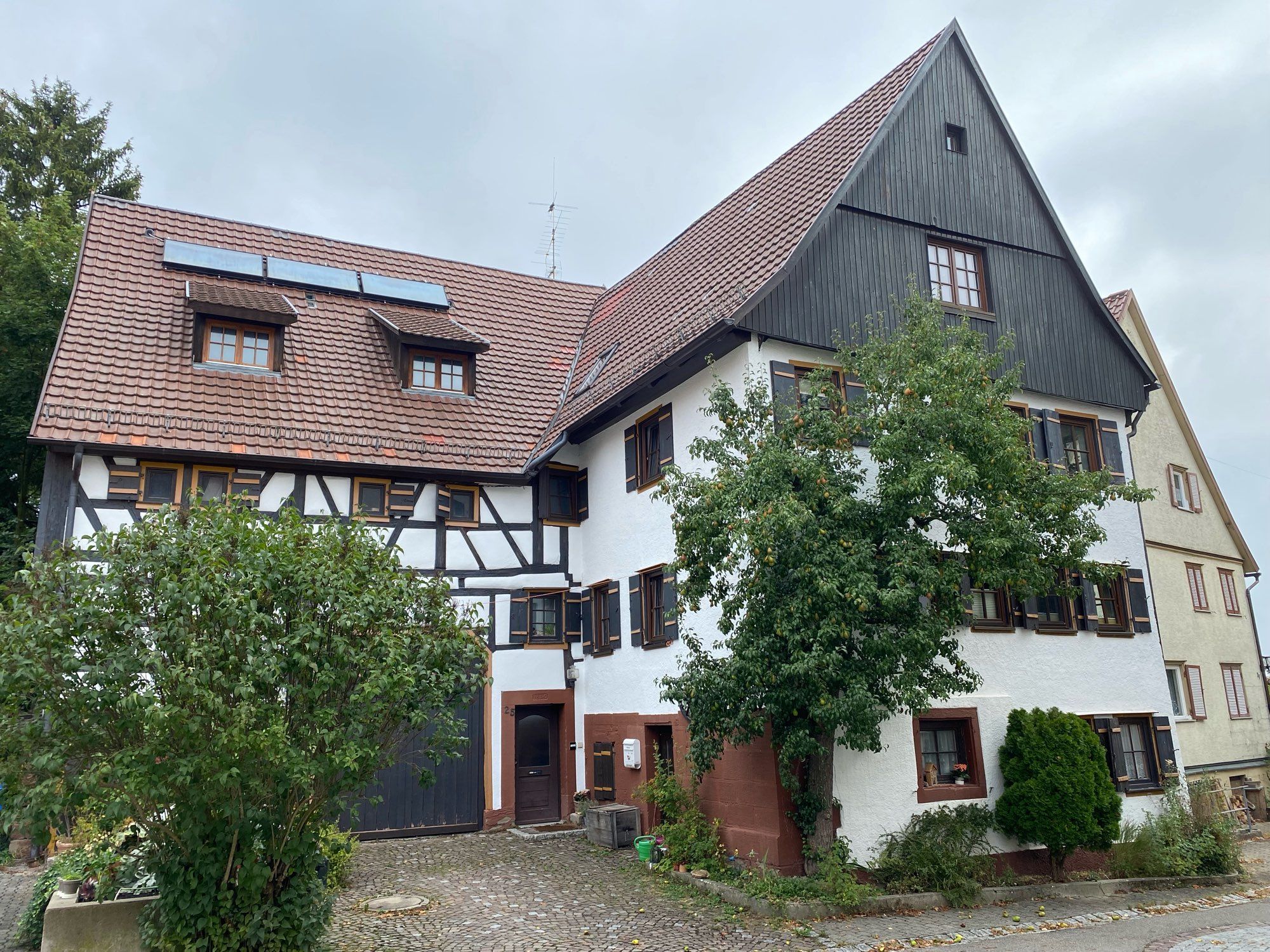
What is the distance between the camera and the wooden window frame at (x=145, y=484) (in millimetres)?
14227

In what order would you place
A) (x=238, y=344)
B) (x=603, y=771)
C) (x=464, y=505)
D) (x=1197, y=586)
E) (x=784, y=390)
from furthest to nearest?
(x=1197, y=586), (x=238, y=344), (x=464, y=505), (x=603, y=771), (x=784, y=390)

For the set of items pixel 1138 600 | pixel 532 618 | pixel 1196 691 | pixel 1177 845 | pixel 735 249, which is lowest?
pixel 1177 845

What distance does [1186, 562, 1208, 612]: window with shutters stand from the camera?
19.6 m

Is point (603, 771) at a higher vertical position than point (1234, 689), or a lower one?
lower

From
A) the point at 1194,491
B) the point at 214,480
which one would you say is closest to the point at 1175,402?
the point at 1194,491

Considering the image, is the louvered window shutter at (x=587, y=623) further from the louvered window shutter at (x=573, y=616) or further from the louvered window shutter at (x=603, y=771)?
the louvered window shutter at (x=603, y=771)

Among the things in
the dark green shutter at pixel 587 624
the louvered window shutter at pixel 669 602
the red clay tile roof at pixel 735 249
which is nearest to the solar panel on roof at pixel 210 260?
the red clay tile roof at pixel 735 249

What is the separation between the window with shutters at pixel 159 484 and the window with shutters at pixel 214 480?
0.23 m

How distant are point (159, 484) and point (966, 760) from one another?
11.7 meters

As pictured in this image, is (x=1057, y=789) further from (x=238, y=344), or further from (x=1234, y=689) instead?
(x=238, y=344)

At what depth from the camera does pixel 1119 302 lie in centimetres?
2092

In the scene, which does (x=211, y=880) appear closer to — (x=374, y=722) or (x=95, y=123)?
(x=374, y=722)

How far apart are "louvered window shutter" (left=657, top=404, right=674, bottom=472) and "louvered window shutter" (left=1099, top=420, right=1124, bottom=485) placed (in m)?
6.92

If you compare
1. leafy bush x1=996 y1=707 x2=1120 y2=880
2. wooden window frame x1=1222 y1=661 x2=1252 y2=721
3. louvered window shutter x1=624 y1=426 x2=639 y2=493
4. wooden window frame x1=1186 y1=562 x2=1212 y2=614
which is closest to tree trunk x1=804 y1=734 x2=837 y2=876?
leafy bush x1=996 y1=707 x2=1120 y2=880
